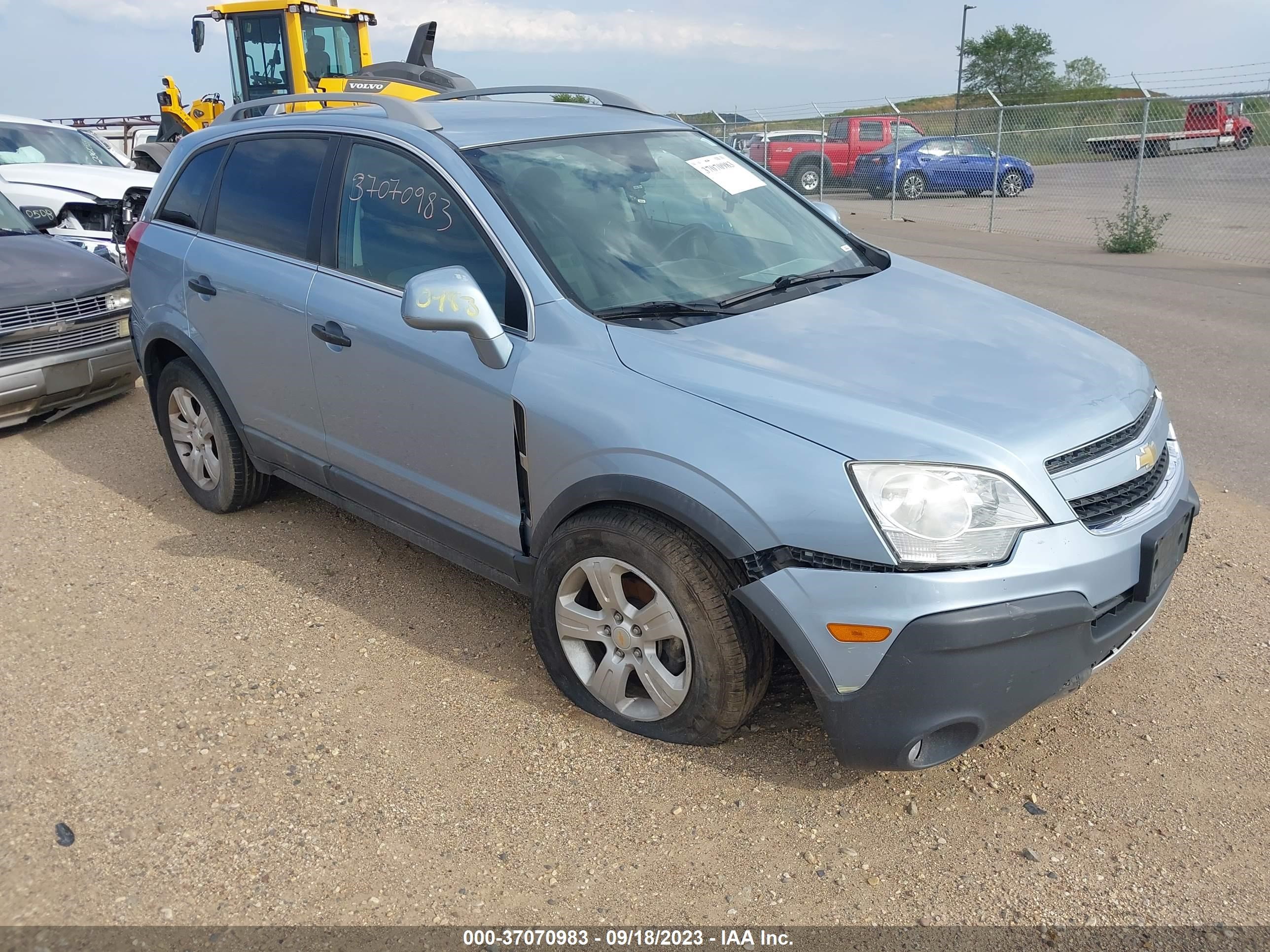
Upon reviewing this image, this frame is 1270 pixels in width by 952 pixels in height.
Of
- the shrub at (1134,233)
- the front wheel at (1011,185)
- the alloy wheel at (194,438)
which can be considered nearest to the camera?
the alloy wheel at (194,438)

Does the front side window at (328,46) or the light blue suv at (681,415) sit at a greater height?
the front side window at (328,46)

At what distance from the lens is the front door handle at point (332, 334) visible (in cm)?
381

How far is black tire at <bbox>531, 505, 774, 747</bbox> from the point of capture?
9.36ft

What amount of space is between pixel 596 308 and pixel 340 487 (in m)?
1.50

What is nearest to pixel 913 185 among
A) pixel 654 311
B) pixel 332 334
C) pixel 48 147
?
pixel 48 147

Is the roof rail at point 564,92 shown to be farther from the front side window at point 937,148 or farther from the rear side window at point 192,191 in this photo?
the front side window at point 937,148

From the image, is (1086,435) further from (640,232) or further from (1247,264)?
(1247,264)

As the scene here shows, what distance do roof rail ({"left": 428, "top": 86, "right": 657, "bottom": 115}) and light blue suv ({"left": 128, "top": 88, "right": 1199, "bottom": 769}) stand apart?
8 cm

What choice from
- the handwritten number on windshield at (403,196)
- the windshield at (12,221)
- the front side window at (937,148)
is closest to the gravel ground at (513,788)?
the handwritten number on windshield at (403,196)

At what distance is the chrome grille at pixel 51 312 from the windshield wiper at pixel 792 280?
15.9ft

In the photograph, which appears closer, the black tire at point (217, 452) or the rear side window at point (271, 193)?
the rear side window at point (271, 193)

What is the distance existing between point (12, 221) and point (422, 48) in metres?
6.38

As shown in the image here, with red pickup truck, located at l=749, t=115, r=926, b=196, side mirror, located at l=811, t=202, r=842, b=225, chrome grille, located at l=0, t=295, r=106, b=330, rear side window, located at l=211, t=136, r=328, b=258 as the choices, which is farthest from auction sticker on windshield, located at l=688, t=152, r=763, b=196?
red pickup truck, located at l=749, t=115, r=926, b=196

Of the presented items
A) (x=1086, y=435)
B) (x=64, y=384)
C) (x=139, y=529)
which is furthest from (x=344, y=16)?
(x=1086, y=435)
